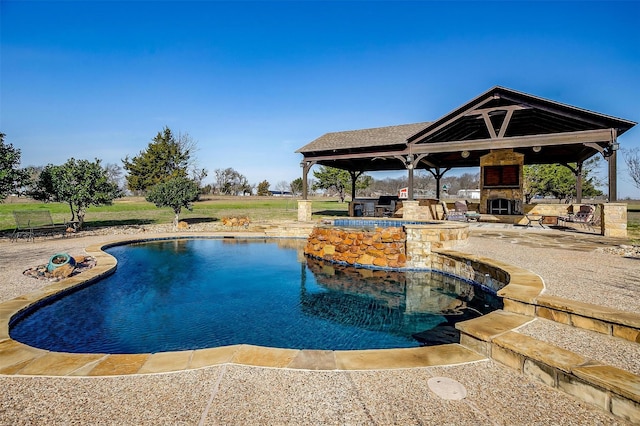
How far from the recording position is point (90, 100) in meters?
21.5

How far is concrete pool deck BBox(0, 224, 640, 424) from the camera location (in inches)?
80.1

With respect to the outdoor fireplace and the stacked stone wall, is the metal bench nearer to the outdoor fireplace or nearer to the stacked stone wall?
the stacked stone wall

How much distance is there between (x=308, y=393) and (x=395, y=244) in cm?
626

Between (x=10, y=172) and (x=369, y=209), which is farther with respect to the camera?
(x=369, y=209)

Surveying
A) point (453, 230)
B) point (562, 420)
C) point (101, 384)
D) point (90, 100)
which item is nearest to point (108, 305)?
point (101, 384)

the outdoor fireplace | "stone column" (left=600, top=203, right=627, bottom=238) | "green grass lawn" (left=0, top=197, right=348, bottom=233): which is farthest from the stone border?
"green grass lawn" (left=0, top=197, right=348, bottom=233)

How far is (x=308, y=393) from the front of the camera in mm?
2303

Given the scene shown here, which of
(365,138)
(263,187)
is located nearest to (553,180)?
(365,138)

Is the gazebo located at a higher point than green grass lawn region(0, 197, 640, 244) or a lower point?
higher

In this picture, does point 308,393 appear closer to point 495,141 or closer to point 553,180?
point 495,141

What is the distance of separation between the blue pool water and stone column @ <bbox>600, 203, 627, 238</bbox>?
6.64 meters

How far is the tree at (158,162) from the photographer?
42.0 meters

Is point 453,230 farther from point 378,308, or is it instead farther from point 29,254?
point 29,254

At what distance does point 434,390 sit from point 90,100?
27.0 metres
